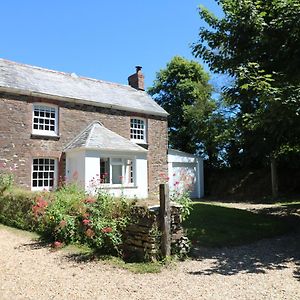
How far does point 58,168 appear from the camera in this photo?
19719 millimetres

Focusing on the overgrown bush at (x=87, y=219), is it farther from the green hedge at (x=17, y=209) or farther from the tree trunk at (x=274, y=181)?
the tree trunk at (x=274, y=181)

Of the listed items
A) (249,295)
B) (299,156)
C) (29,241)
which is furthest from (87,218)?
(299,156)

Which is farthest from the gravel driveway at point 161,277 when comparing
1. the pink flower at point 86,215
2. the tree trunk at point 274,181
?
the tree trunk at point 274,181

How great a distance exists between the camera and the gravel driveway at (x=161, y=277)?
5785mm

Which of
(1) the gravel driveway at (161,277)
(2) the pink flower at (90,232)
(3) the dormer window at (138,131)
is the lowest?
(1) the gravel driveway at (161,277)

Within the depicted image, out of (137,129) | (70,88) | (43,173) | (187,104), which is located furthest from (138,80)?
(43,173)

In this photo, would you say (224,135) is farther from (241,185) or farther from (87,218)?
(87,218)

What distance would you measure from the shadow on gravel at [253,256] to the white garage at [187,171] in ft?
49.6

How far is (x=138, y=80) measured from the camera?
26.9 m

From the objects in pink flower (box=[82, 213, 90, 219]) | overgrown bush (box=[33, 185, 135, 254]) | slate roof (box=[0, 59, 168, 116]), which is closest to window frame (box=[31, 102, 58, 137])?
slate roof (box=[0, 59, 168, 116])

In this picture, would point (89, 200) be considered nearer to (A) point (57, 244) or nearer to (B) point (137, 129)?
(A) point (57, 244)

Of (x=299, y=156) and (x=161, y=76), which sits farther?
(x=161, y=76)

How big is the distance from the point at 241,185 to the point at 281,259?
18034mm

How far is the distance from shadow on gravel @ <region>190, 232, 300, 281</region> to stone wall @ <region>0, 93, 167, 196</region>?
1238 cm
